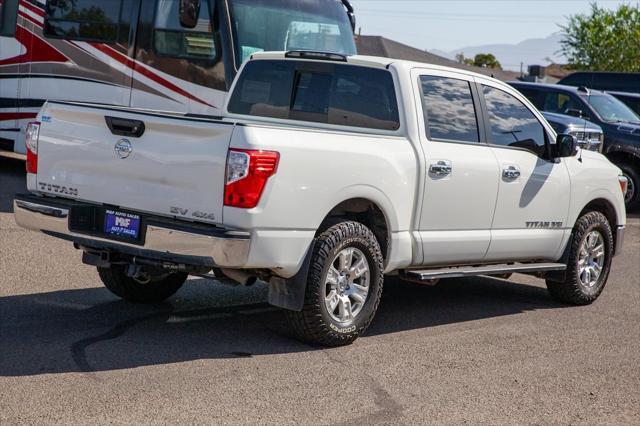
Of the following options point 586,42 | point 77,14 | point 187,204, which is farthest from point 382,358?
point 586,42

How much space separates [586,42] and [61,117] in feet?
153

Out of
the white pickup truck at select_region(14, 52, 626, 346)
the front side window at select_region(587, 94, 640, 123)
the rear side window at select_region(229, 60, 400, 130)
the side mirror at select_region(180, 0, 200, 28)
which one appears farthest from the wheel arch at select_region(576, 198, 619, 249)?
the front side window at select_region(587, 94, 640, 123)

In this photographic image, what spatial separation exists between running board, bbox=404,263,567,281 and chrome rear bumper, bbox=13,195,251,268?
1.75 m

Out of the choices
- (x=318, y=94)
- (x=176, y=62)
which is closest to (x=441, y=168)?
(x=318, y=94)

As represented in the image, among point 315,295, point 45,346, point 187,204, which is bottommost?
point 45,346

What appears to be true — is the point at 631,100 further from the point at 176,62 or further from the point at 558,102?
the point at 176,62

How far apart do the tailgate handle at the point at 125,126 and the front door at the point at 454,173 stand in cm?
208

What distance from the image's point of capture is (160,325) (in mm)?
7352

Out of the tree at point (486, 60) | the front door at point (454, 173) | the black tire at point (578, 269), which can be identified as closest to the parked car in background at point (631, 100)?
the black tire at point (578, 269)

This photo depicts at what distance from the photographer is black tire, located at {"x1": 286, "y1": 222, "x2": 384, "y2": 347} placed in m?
6.72

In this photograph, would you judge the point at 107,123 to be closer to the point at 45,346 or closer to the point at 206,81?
the point at 45,346

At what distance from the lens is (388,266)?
7.43 meters

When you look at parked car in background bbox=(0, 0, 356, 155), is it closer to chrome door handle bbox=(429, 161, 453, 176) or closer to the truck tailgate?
chrome door handle bbox=(429, 161, 453, 176)

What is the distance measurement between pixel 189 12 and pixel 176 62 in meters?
0.89
